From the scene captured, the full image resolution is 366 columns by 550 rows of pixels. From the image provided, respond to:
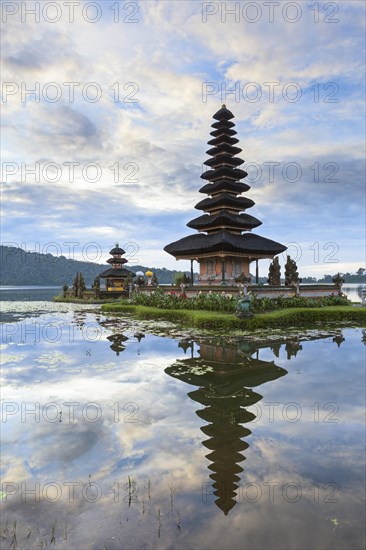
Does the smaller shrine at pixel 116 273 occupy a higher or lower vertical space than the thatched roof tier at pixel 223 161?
lower

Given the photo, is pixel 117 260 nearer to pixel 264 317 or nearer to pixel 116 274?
pixel 116 274

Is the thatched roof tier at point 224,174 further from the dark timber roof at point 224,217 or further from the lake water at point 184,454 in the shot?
the lake water at point 184,454

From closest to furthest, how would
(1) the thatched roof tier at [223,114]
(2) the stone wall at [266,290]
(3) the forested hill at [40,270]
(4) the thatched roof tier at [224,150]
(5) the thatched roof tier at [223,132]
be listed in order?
1. (2) the stone wall at [266,290]
2. (4) the thatched roof tier at [224,150]
3. (5) the thatched roof tier at [223,132]
4. (1) the thatched roof tier at [223,114]
5. (3) the forested hill at [40,270]

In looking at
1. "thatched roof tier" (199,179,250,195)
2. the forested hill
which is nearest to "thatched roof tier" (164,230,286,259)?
"thatched roof tier" (199,179,250,195)

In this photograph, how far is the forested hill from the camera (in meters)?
155

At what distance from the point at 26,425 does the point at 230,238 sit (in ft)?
79.6

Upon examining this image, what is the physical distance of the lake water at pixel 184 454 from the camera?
142 inches

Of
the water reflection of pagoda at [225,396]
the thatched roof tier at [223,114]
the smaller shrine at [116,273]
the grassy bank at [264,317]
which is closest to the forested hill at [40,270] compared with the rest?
the smaller shrine at [116,273]

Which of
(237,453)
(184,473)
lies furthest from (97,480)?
(237,453)

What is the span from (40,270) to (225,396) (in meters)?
164

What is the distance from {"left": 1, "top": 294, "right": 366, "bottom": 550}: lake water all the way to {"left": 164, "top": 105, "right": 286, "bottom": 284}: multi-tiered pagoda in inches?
756

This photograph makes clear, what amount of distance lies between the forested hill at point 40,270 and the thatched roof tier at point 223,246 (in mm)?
116158

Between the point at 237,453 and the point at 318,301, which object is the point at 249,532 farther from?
the point at 318,301

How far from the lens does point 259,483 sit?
439 cm
